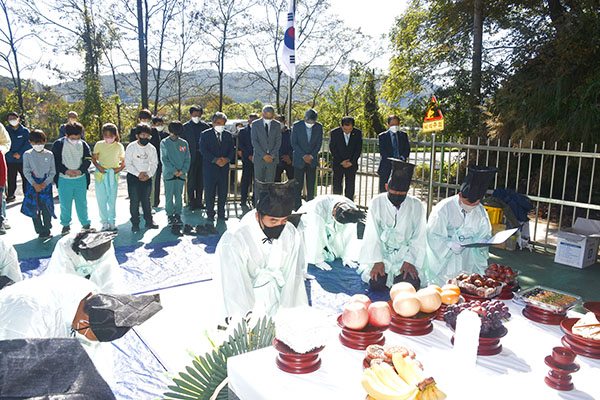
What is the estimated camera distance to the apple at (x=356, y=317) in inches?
80.0

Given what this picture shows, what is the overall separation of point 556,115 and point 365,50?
12.7 meters

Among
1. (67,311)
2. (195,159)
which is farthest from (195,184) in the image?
(67,311)

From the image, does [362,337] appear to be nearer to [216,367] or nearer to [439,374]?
[439,374]

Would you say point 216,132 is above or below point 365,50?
below

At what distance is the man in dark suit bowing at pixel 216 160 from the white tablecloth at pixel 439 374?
19.7 feet

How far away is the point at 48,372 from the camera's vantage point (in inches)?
59.7

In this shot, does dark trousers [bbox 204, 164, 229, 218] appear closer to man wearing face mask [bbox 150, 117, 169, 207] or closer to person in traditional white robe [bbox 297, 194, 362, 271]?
man wearing face mask [bbox 150, 117, 169, 207]

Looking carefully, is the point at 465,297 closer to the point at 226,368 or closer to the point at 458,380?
the point at 458,380

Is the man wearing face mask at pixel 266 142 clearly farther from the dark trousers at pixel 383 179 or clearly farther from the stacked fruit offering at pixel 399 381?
the stacked fruit offering at pixel 399 381

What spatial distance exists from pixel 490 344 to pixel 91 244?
275 cm

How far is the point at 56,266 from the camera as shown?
3516 mm

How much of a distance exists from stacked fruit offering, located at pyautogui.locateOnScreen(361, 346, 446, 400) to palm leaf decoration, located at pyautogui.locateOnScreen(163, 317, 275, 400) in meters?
0.64

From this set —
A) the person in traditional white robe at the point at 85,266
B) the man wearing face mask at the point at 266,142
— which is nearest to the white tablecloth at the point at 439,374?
the person in traditional white robe at the point at 85,266

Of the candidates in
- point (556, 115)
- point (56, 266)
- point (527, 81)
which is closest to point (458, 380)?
point (56, 266)
